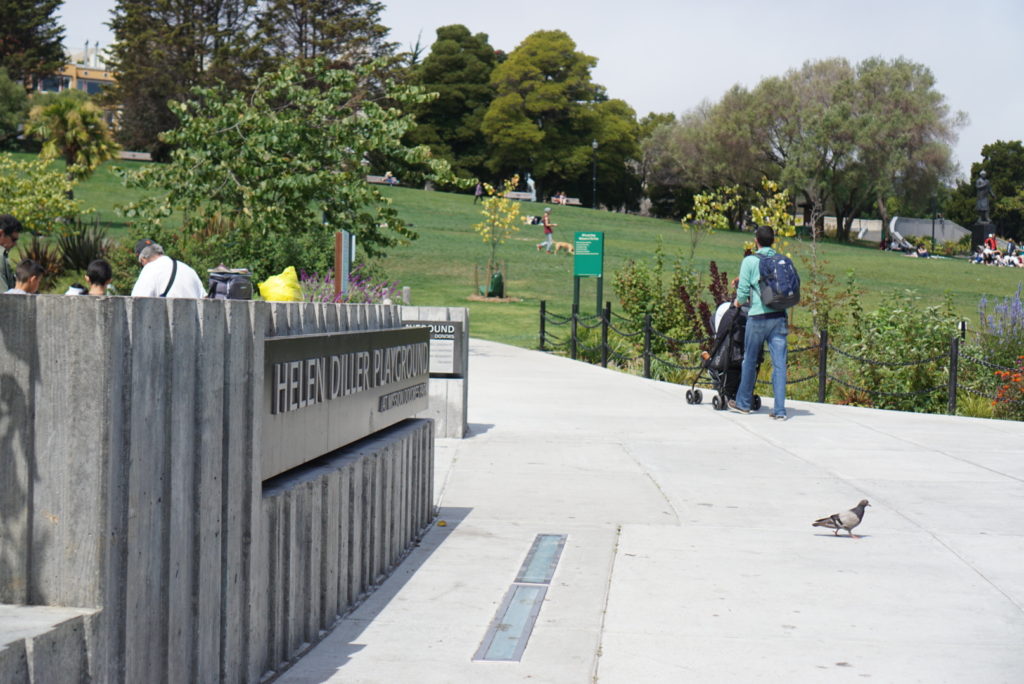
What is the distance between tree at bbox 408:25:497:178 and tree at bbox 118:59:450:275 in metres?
75.8

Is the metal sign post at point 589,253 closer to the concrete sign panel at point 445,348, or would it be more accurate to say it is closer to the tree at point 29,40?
the concrete sign panel at point 445,348

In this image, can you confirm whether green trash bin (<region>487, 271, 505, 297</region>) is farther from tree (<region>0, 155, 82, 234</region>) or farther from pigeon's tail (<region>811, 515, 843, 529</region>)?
pigeon's tail (<region>811, 515, 843, 529</region>)

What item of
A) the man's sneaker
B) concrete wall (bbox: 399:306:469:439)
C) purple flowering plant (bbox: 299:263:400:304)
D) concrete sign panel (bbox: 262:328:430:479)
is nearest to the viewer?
concrete sign panel (bbox: 262:328:430:479)

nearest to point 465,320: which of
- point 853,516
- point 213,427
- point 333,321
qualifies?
point 853,516

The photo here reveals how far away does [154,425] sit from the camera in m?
3.28

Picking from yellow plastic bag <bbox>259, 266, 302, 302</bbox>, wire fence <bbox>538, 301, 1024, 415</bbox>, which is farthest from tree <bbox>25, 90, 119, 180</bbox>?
yellow plastic bag <bbox>259, 266, 302, 302</bbox>

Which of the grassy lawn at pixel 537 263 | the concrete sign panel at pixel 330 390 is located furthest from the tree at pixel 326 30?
the concrete sign panel at pixel 330 390

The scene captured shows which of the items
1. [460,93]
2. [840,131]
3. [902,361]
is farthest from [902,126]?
[902,361]

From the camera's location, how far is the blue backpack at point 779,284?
1253 cm

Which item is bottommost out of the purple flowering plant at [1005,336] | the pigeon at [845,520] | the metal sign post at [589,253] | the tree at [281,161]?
the pigeon at [845,520]

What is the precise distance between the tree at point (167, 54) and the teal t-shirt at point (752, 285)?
2614 inches

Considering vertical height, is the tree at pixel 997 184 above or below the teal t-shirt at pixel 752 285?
above

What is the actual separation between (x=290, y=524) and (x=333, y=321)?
1.15 meters

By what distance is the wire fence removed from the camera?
14.5m
